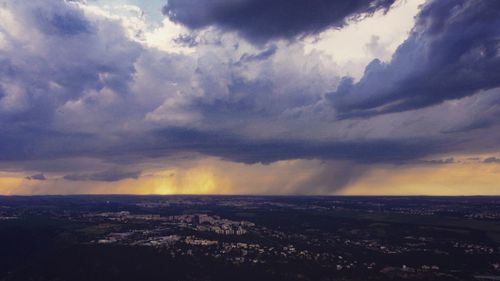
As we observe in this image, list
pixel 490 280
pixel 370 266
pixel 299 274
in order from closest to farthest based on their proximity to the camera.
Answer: pixel 490 280 → pixel 299 274 → pixel 370 266

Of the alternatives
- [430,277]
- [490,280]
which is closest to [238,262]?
[430,277]

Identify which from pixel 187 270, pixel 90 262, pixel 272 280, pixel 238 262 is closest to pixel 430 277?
pixel 272 280

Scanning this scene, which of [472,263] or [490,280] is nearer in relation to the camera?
[490,280]

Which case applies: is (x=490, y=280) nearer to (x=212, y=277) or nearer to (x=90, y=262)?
(x=212, y=277)

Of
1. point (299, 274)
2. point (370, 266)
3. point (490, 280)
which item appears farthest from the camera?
point (370, 266)

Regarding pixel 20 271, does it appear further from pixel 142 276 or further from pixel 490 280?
pixel 490 280

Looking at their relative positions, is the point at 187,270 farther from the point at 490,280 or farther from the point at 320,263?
the point at 490,280

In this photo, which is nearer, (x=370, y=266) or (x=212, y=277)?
(x=212, y=277)
